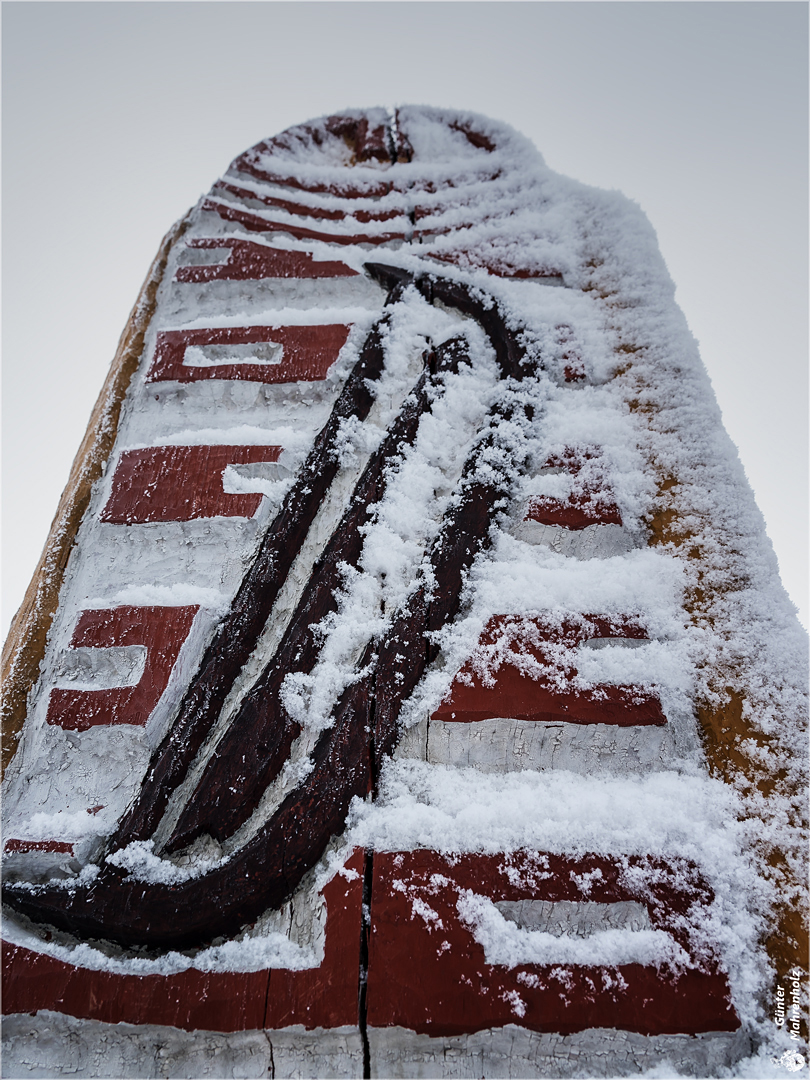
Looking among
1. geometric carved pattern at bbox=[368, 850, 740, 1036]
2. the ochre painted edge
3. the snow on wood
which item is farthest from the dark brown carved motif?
the ochre painted edge

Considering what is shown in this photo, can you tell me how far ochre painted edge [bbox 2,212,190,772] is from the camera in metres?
0.85

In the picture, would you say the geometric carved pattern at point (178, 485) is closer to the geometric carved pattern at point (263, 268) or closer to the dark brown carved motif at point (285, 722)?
the dark brown carved motif at point (285, 722)

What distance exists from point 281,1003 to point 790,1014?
0.52 metres

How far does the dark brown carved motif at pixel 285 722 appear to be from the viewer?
2.25 ft

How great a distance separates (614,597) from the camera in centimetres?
86

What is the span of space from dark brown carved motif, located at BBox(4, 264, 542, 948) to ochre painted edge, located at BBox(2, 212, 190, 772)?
0.77ft

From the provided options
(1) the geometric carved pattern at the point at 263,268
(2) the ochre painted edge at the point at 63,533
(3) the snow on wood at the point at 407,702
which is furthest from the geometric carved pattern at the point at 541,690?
(1) the geometric carved pattern at the point at 263,268

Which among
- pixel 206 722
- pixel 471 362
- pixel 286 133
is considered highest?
pixel 286 133

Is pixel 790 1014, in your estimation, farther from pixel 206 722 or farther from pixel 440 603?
pixel 206 722

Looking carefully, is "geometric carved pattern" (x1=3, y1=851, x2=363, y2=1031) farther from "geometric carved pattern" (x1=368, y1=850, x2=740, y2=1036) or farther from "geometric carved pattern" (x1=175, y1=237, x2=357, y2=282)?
"geometric carved pattern" (x1=175, y1=237, x2=357, y2=282)

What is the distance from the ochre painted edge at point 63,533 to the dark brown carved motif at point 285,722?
24cm

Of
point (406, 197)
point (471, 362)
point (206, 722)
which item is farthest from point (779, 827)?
point (406, 197)

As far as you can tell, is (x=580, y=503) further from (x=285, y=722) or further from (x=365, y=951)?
(x=365, y=951)

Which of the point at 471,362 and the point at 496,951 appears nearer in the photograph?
the point at 496,951
